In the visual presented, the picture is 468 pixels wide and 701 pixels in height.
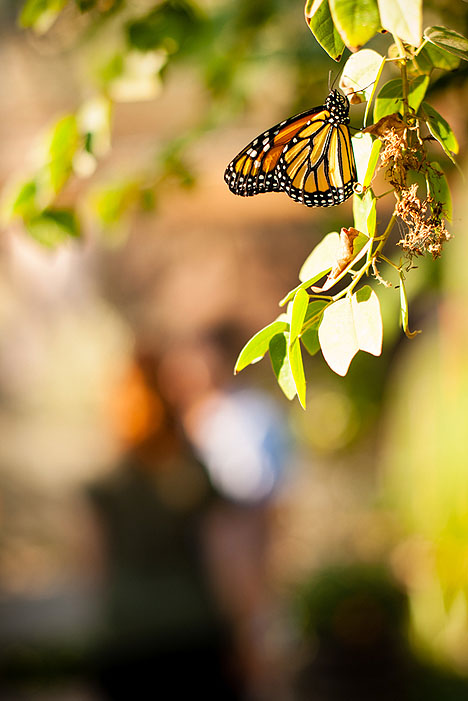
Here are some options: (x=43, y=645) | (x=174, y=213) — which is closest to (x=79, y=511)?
(x=43, y=645)

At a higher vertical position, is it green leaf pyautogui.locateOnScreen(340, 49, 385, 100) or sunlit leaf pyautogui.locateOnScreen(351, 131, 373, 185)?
green leaf pyautogui.locateOnScreen(340, 49, 385, 100)

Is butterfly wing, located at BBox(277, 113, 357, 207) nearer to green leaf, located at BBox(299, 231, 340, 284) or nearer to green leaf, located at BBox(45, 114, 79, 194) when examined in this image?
→ green leaf, located at BBox(299, 231, 340, 284)

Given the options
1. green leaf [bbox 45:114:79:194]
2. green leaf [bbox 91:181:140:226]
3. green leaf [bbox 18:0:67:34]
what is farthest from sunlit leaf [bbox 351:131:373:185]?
green leaf [bbox 91:181:140:226]

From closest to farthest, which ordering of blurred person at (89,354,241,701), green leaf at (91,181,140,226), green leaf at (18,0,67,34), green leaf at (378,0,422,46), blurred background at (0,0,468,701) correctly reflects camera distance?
green leaf at (378,0,422,46) → green leaf at (18,0,67,34) → green leaf at (91,181,140,226) → blurred background at (0,0,468,701) → blurred person at (89,354,241,701)

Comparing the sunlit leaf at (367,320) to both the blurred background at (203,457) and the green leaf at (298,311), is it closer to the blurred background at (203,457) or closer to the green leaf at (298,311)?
the green leaf at (298,311)

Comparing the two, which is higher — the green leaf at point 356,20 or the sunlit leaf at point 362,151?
the green leaf at point 356,20

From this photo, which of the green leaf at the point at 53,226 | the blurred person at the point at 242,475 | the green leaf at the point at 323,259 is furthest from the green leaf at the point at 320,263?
the blurred person at the point at 242,475
